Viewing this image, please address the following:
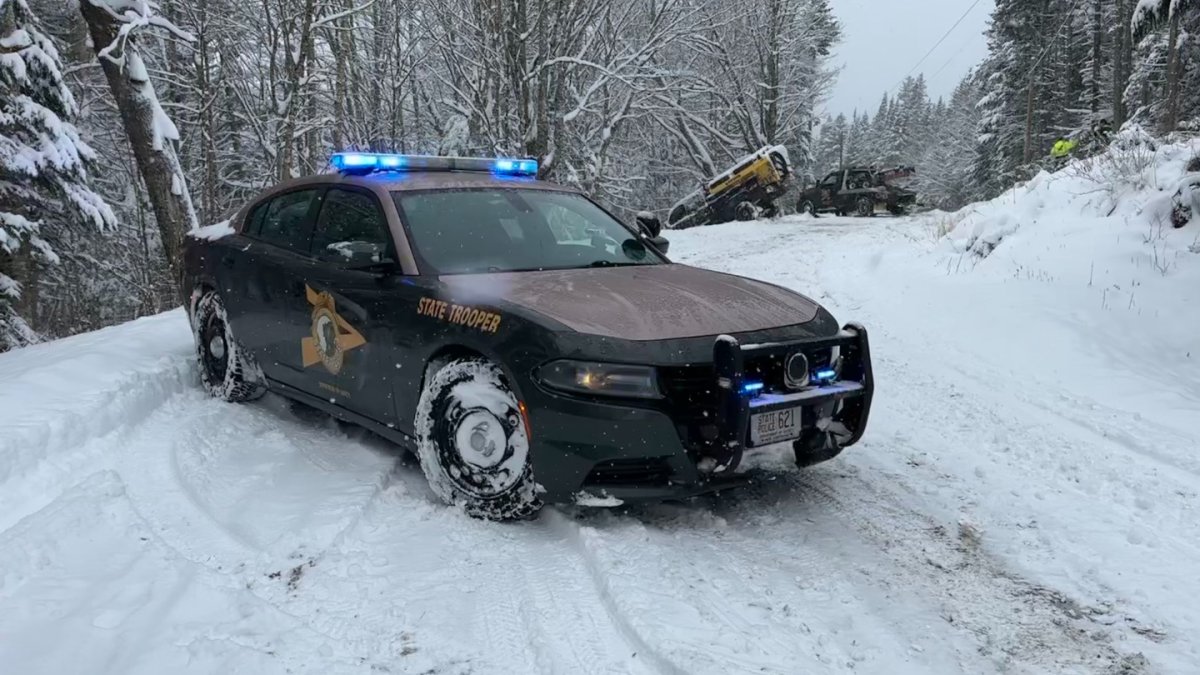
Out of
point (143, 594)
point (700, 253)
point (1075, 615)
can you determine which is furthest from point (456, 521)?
point (700, 253)

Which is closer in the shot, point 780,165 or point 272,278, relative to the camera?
point 272,278

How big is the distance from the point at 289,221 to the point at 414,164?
97cm

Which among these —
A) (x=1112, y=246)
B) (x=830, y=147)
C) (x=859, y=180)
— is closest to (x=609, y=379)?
(x=1112, y=246)

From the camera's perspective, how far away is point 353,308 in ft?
14.5

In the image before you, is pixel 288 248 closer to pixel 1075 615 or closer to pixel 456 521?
pixel 456 521

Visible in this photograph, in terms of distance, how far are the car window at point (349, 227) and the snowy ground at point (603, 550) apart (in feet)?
3.89

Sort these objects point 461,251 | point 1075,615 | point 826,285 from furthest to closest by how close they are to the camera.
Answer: point 826,285 < point 461,251 < point 1075,615

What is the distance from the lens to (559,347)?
133 inches

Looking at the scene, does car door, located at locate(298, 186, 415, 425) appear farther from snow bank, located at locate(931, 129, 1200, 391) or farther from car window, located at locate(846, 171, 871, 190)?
car window, located at locate(846, 171, 871, 190)

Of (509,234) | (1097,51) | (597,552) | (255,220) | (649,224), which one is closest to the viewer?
(597,552)

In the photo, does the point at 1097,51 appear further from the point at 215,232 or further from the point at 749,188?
the point at 215,232

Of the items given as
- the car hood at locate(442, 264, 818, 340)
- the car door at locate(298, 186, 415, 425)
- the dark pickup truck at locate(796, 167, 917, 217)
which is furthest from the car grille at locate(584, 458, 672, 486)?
the dark pickup truck at locate(796, 167, 917, 217)

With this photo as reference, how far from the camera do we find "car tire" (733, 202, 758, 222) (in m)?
22.2

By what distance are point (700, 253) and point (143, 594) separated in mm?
12446
